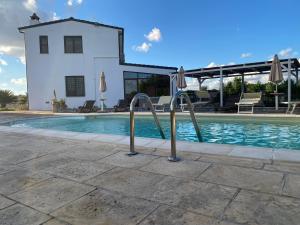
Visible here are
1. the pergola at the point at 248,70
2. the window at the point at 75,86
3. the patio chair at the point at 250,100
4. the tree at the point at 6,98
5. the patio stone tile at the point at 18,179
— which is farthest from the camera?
A: the tree at the point at 6,98

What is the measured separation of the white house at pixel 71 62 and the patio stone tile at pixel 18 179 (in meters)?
14.8

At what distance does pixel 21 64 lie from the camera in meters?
19.6

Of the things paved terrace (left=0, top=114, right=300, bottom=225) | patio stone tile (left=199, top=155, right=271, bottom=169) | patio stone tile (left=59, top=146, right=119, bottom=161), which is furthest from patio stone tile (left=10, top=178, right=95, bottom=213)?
patio stone tile (left=199, top=155, right=271, bottom=169)

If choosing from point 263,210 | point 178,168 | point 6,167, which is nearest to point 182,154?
point 178,168

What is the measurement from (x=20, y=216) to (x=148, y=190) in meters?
1.21

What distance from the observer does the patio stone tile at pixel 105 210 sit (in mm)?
2086

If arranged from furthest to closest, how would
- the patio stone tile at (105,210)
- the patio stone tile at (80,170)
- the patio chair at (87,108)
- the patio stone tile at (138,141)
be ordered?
the patio chair at (87,108), the patio stone tile at (138,141), the patio stone tile at (80,170), the patio stone tile at (105,210)

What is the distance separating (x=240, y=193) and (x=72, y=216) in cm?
158

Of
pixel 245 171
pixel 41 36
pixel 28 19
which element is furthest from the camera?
pixel 28 19

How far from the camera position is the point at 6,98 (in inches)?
939

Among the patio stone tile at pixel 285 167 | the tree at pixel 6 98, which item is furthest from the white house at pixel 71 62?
the patio stone tile at pixel 285 167

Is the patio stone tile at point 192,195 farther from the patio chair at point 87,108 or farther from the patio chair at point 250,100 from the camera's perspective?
the patio chair at point 87,108

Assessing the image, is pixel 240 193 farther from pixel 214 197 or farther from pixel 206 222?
pixel 206 222

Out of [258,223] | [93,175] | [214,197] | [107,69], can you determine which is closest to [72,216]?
[93,175]
